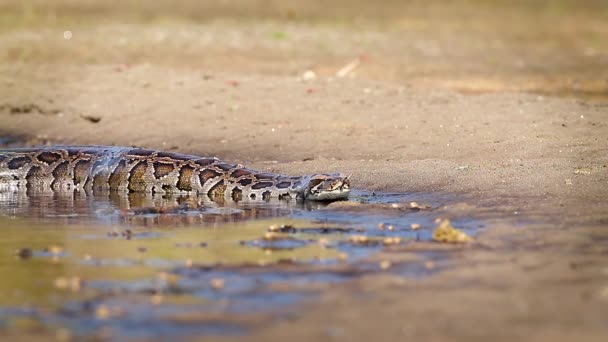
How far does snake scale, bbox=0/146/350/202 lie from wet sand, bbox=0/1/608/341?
2.74ft

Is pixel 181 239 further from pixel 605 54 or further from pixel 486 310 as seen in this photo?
pixel 605 54

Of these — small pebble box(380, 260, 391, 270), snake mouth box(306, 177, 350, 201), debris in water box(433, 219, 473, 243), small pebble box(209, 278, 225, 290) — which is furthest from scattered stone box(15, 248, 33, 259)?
snake mouth box(306, 177, 350, 201)

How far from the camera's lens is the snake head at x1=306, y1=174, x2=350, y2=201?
10.3 metres

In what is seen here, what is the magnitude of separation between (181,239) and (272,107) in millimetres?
6957

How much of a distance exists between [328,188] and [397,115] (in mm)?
4064

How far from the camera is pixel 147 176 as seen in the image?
12.0m

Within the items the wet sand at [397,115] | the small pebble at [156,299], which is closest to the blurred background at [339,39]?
the wet sand at [397,115]

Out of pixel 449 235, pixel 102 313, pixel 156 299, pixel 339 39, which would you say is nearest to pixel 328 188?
pixel 449 235

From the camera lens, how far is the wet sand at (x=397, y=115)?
6.04 meters

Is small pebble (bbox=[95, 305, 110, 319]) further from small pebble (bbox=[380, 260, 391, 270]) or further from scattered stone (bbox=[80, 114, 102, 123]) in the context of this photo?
scattered stone (bbox=[80, 114, 102, 123])

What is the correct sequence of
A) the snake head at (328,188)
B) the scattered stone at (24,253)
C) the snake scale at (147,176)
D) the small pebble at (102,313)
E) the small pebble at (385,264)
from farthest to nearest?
the snake scale at (147,176) < the snake head at (328,188) < the scattered stone at (24,253) < the small pebble at (385,264) < the small pebble at (102,313)

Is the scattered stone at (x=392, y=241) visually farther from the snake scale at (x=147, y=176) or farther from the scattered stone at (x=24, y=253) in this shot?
the snake scale at (x=147, y=176)

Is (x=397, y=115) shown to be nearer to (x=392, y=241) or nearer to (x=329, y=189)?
(x=329, y=189)

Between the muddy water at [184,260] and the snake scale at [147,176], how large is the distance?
1.09ft
